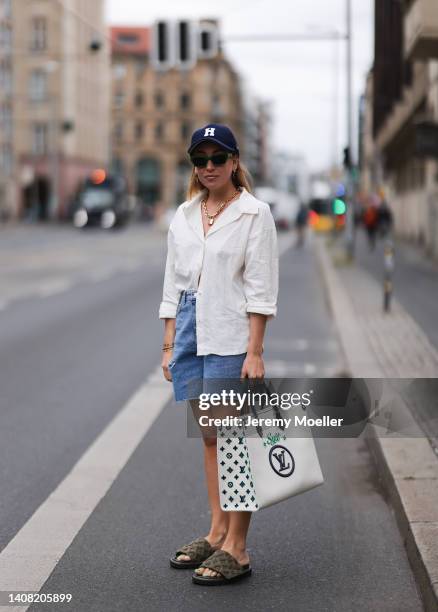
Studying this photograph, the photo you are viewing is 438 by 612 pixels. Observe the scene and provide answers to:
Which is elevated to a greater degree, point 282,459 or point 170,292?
point 170,292

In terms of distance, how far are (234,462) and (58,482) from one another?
201 cm

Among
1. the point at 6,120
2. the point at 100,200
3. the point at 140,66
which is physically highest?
the point at 140,66

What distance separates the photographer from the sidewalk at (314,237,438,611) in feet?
15.6

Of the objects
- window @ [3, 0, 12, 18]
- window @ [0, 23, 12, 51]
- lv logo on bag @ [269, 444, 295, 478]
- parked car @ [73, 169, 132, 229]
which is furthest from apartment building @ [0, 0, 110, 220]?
lv logo on bag @ [269, 444, 295, 478]

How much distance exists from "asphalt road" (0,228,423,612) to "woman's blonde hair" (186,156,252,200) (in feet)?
4.88

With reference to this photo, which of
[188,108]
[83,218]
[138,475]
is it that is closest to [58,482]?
[138,475]

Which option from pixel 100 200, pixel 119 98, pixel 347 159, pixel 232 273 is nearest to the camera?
pixel 232 273

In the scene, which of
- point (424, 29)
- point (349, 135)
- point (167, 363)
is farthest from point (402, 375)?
point (349, 135)

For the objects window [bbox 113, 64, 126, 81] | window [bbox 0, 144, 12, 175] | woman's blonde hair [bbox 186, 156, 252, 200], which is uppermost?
window [bbox 113, 64, 126, 81]

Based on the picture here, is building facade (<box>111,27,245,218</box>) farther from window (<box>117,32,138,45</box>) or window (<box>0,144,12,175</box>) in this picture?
window (<box>0,144,12,175</box>)

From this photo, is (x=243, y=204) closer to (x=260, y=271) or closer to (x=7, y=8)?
(x=260, y=271)

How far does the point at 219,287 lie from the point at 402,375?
16.9ft

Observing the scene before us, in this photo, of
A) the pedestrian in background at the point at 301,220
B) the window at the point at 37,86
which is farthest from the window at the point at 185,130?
the pedestrian in background at the point at 301,220

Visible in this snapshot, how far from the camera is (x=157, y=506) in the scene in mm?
5867
